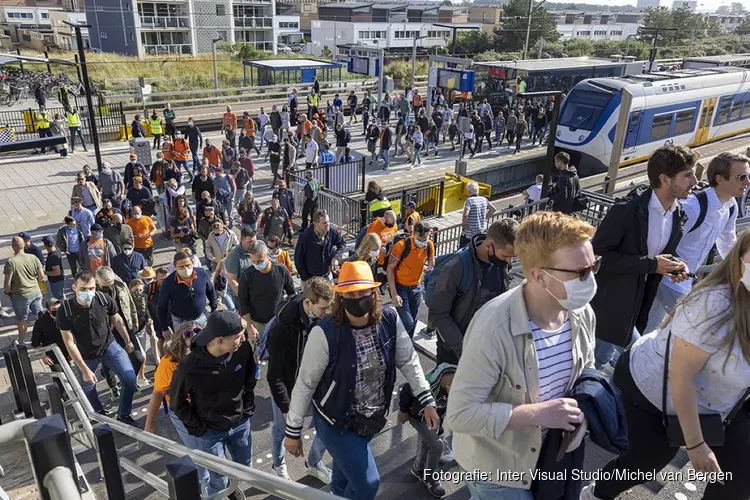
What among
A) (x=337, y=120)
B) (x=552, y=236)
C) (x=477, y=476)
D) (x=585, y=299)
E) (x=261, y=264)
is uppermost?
(x=552, y=236)

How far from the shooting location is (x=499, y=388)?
2250 mm

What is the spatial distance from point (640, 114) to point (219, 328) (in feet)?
57.9

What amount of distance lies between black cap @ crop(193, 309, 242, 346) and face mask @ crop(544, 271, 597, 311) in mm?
2082

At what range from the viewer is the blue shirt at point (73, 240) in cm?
940

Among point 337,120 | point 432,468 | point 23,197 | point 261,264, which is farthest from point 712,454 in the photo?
point 337,120

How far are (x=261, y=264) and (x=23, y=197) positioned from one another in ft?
42.8

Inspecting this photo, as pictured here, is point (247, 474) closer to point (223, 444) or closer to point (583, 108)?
point (223, 444)

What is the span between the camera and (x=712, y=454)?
8.36 feet

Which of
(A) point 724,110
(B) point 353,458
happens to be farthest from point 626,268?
(A) point 724,110

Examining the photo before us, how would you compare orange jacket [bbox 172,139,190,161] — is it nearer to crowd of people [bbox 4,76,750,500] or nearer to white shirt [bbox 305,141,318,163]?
white shirt [bbox 305,141,318,163]

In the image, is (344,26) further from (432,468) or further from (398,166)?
(432,468)

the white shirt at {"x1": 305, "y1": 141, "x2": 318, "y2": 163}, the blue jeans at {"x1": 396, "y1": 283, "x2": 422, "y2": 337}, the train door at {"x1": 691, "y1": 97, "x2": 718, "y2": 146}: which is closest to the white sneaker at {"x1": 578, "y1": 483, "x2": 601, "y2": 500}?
the blue jeans at {"x1": 396, "y1": 283, "x2": 422, "y2": 337}

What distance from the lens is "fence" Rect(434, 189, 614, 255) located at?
9.05 metres

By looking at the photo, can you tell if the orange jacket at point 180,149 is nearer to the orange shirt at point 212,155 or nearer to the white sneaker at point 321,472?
the orange shirt at point 212,155
